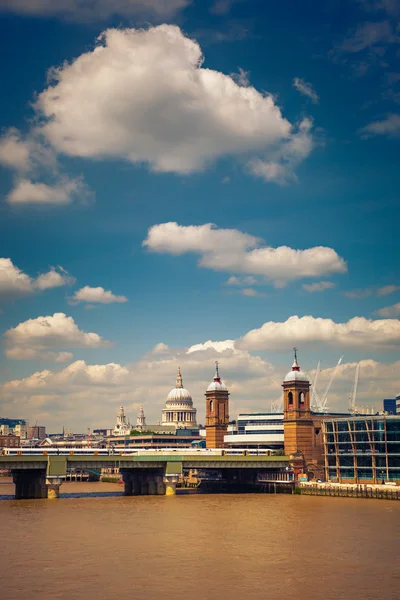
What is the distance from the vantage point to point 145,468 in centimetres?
15150

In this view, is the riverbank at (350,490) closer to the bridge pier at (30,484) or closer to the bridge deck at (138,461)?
the bridge deck at (138,461)

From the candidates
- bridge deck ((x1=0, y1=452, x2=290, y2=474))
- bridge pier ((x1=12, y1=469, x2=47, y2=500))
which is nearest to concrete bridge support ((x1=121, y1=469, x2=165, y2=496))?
bridge deck ((x1=0, y1=452, x2=290, y2=474))

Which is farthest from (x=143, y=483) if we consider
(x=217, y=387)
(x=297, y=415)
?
(x=217, y=387)

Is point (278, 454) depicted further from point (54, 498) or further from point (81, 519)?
point (81, 519)

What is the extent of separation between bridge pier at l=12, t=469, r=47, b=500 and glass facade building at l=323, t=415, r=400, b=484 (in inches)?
2190

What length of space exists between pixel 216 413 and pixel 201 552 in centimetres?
12740

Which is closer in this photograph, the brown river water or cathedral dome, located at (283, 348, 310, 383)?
the brown river water

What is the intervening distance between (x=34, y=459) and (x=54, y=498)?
764 cm

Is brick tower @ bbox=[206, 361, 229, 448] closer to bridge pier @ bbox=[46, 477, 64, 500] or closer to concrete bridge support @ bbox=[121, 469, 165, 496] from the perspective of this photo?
concrete bridge support @ bbox=[121, 469, 165, 496]

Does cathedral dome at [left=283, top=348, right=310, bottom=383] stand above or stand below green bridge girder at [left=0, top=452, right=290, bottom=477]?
above

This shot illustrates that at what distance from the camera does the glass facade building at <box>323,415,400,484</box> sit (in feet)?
464

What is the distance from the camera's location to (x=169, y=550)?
71.2m

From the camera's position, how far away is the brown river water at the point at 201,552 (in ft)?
178

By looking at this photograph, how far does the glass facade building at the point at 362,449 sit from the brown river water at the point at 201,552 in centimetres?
2762
